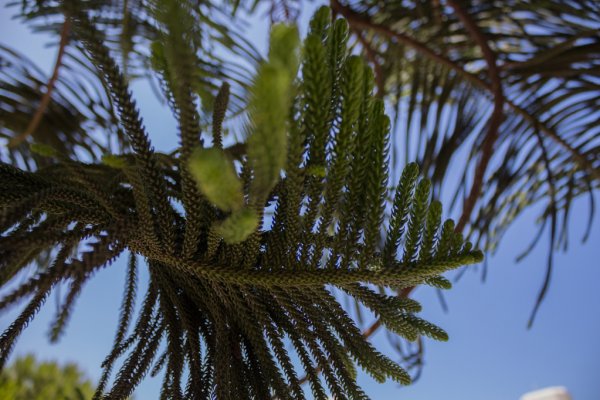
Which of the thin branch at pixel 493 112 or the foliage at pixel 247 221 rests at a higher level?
the thin branch at pixel 493 112

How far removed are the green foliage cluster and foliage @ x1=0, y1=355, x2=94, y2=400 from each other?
82 centimetres

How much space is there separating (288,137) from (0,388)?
757mm

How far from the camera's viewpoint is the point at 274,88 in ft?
0.77

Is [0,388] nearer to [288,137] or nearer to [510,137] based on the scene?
[288,137]

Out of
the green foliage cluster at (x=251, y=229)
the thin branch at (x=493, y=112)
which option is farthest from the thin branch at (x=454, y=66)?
the green foliage cluster at (x=251, y=229)

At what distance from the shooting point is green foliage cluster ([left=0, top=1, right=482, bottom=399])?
29cm

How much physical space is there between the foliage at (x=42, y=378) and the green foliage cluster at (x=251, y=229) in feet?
2.68

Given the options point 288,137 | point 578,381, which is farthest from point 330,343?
point 578,381

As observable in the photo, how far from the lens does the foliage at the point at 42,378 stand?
1.15 metres

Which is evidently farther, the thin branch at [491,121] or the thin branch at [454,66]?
the thin branch at [454,66]

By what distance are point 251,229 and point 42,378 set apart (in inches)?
45.8

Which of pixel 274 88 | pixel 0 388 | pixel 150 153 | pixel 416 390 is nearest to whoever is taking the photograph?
pixel 274 88

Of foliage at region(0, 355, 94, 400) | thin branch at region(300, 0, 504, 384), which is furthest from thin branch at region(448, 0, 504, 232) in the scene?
foliage at region(0, 355, 94, 400)

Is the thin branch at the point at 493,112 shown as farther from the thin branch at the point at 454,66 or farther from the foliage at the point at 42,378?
the foliage at the point at 42,378
